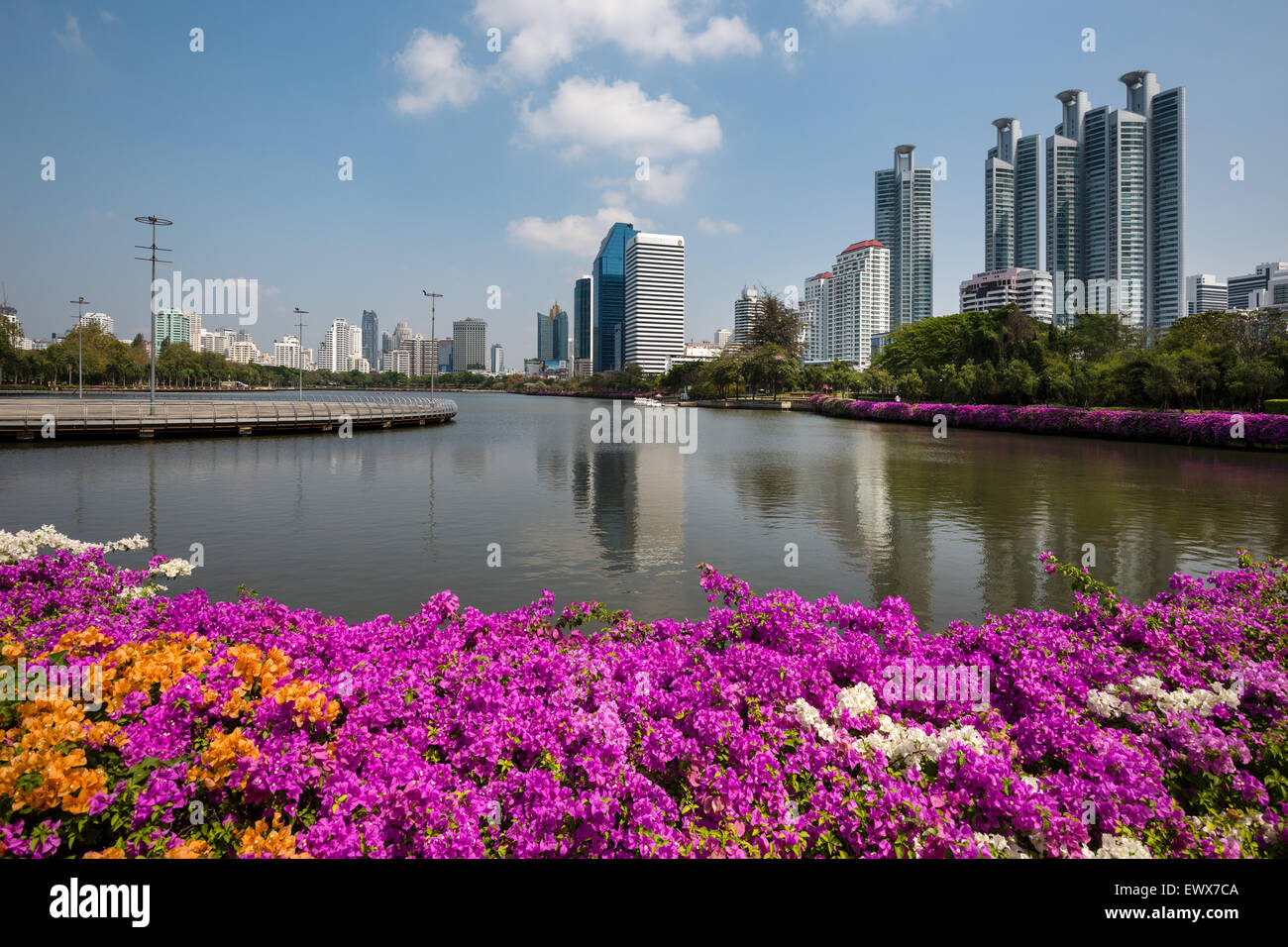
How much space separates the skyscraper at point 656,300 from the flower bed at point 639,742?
610ft

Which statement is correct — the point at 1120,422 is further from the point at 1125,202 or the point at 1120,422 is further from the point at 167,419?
the point at 1125,202

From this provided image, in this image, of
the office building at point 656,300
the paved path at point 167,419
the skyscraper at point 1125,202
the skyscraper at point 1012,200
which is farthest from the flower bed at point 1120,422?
the skyscraper at point 1012,200

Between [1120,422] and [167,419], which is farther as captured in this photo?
[1120,422]

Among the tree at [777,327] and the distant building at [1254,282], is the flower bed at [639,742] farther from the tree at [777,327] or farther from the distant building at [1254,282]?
the distant building at [1254,282]

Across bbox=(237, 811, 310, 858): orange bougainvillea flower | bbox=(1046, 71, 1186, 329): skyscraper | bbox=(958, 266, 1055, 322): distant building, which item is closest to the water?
bbox=(237, 811, 310, 858): orange bougainvillea flower

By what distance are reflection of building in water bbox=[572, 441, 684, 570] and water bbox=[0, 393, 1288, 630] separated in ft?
0.30

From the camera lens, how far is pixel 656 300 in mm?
194250

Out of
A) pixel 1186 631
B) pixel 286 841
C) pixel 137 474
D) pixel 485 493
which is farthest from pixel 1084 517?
pixel 137 474

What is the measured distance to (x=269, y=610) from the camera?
18.1ft

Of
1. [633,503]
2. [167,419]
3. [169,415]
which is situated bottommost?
[633,503]

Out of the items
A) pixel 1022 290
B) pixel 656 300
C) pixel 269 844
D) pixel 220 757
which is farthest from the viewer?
pixel 656 300

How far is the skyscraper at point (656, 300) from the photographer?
19050cm

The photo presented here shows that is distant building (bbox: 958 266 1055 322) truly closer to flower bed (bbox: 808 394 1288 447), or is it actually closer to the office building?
the office building

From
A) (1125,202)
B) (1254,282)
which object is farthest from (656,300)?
(1254,282)
